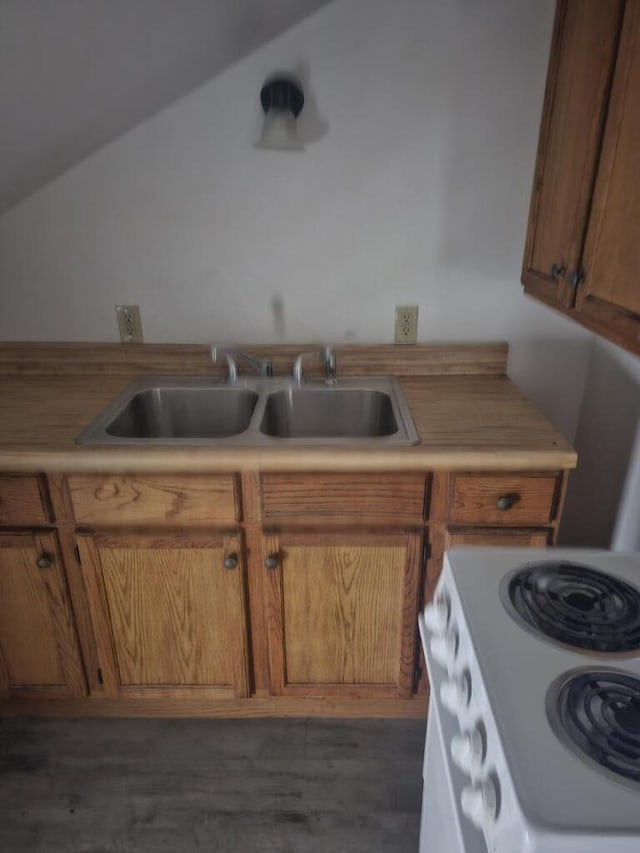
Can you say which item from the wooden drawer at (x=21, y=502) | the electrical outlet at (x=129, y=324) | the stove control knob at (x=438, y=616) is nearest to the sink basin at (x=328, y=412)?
the electrical outlet at (x=129, y=324)

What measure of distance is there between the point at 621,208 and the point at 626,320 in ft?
0.69

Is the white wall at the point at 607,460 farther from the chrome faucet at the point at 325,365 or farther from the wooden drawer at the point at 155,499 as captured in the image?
the wooden drawer at the point at 155,499

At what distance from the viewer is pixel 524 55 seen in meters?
1.47

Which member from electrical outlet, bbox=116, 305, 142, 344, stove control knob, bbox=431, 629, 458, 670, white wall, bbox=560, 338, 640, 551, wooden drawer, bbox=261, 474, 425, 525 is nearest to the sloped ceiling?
electrical outlet, bbox=116, 305, 142, 344

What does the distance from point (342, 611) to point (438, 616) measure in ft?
1.84

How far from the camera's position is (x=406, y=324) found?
1.73 metres

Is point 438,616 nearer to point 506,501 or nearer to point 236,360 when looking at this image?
point 506,501

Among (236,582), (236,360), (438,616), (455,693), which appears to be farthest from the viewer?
(236,360)

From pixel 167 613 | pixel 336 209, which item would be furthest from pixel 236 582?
pixel 336 209

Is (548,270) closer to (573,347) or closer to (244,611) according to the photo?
(573,347)

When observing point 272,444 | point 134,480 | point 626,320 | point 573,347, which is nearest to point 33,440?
point 134,480

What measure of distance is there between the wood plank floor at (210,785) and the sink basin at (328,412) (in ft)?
2.82

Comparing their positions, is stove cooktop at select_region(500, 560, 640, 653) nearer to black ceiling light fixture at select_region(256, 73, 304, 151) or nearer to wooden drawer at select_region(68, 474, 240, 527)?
wooden drawer at select_region(68, 474, 240, 527)

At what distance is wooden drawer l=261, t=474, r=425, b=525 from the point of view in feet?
4.17
